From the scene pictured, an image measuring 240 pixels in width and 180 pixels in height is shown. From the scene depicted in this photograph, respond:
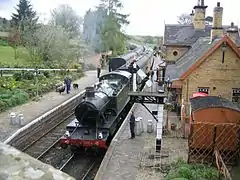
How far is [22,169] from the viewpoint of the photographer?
8.79ft

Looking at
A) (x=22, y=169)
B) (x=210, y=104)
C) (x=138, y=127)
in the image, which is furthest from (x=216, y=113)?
(x=22, y=169)

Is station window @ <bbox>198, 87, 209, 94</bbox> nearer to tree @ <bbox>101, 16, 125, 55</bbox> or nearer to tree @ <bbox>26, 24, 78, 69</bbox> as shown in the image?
tree @ <bbox>26, 24, 78, 69</bbox>

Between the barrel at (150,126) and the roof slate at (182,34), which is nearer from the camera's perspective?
the barrel at (150,126)

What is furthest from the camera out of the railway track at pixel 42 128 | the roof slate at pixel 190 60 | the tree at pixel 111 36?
the tree at pixel 111 36

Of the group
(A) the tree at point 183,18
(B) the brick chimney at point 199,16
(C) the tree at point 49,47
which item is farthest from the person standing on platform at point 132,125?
(A) the tree at point 183,18

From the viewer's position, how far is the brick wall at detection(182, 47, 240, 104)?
19344 millimetres

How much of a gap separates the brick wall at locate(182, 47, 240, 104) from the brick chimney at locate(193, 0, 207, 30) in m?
16.1

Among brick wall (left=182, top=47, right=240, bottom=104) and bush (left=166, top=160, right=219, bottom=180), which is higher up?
brick wall (left=182, top=47, right=240, bottom=104)

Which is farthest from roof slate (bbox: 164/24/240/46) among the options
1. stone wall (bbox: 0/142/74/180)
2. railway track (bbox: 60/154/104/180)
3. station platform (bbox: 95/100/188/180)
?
stone wall (bbox: 0/142/74/180)

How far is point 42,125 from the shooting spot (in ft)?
69.4

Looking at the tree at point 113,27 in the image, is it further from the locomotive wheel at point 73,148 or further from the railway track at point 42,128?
the locomotive wheel at point 73,148

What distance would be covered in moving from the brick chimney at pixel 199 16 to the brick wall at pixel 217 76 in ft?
→ 52.8

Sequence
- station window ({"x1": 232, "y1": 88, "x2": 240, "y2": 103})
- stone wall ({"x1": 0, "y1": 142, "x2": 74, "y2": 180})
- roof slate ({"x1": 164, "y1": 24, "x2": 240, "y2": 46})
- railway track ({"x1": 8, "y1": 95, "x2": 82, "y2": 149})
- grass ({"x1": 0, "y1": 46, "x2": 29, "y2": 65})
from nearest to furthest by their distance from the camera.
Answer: stone wall ({"x1": 0, "y1": 142, "x2": 74, "y2": 180})
railway track ({"x1": 8, "y1": 95, "x2": 82, "y2": 149})
station window ({"x1": 232, "y1": 88, "x2": 240, "y2": 103})
roof slate ({"x1": 164, "y1": 24, "x2": 240, "y2": 46})
grass ({"x1": 0, "y1": 46, "x2": 29, "y2": 65})

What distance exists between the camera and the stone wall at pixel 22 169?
8.62 ft
